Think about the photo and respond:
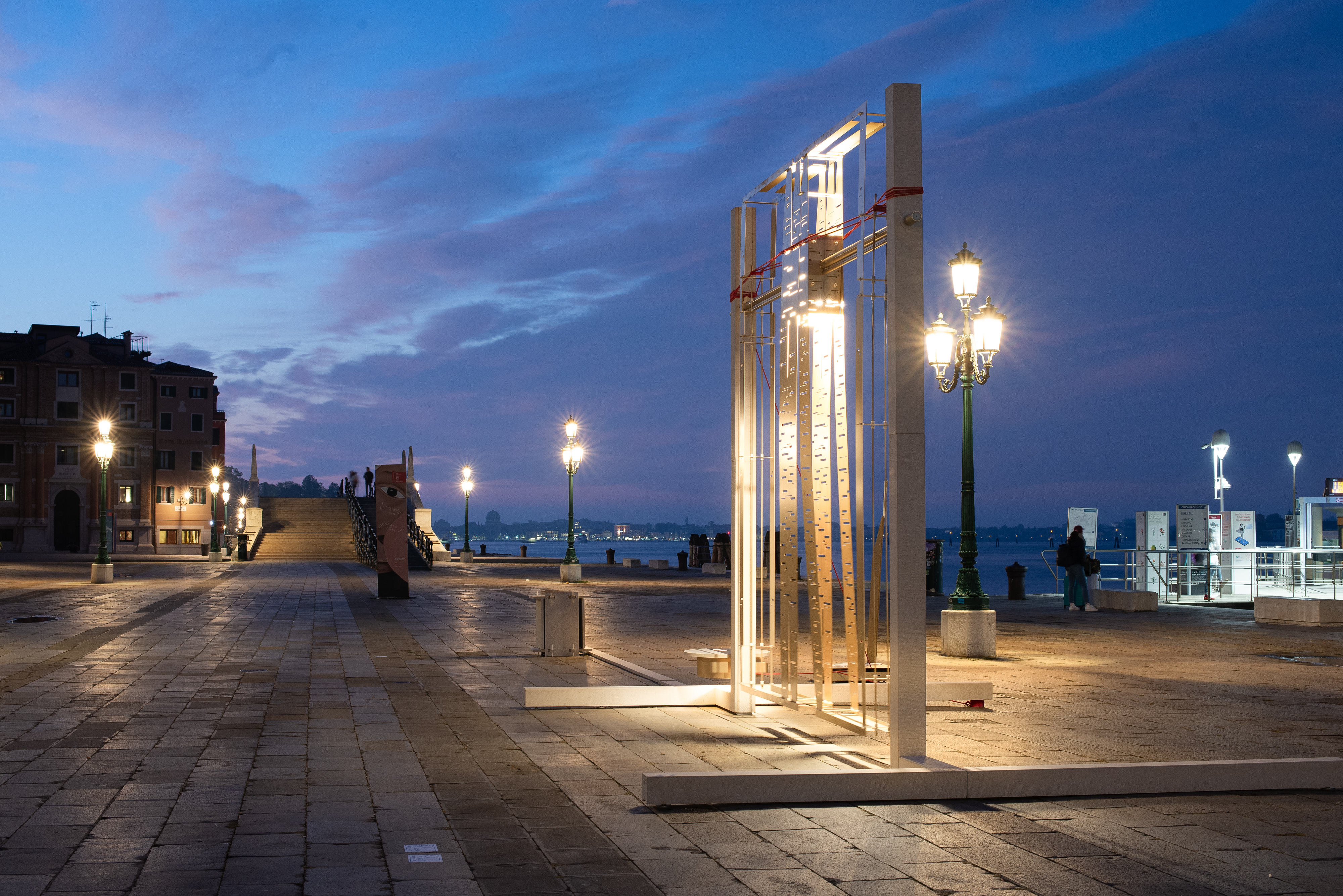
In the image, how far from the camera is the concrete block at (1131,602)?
23.3 m

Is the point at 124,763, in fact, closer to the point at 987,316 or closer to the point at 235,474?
the point at 987,316

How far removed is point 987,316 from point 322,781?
11.8 meters

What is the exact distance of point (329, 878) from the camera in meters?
4.85

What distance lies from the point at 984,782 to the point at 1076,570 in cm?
1805

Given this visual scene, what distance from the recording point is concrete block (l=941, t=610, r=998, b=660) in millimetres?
14500

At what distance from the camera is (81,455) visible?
72.0 metres

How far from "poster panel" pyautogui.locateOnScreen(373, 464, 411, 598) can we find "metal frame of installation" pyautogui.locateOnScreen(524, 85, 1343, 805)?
15013mm

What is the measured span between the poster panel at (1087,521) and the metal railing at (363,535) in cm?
2598

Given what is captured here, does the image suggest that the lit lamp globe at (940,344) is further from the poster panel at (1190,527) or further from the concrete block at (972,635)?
the poster panel at (1190,527)

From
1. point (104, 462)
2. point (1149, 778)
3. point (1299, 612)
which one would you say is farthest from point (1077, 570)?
point (104, 462)

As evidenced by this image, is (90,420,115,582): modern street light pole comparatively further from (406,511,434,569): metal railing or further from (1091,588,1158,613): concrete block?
(1091,588,1158,613): concrete block

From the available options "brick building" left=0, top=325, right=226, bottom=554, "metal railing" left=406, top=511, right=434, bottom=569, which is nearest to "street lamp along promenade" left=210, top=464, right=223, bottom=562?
"metal railing" left=406, top=511, right=434, bottom=569

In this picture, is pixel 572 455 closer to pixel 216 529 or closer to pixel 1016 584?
pixel 1016 584

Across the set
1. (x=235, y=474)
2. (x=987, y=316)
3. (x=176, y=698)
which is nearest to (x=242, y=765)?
(x=176, y=698)
